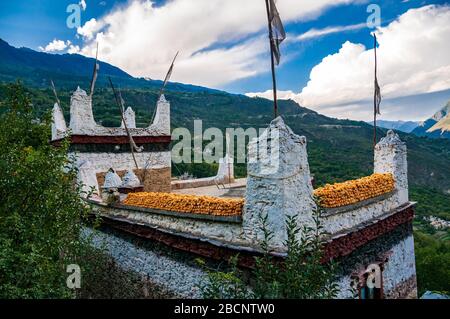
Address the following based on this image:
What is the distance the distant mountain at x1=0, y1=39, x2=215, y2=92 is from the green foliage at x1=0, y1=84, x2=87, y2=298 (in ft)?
292

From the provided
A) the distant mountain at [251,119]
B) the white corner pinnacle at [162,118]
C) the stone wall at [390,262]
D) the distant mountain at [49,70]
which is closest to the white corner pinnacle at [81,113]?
the white corner pinnacle at [162,118]

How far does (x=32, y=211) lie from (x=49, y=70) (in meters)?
144

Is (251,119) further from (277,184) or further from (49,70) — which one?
(277,184)

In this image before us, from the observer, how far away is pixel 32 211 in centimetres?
899

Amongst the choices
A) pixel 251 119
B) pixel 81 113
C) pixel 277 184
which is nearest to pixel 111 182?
pixel 81 113

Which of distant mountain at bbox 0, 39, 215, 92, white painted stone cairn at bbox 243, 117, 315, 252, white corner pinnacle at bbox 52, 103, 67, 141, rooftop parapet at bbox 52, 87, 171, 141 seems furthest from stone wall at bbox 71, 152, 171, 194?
distant mountain at bbox 0, 39, 215, 92

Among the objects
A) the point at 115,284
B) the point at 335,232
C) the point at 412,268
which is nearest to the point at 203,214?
the point at 335,232

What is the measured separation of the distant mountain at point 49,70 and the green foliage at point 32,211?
89030 mm

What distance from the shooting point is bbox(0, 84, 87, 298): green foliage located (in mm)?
7453

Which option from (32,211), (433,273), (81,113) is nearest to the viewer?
(32,211)

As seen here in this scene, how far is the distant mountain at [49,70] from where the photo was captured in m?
112

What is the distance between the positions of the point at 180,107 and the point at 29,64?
242 feet

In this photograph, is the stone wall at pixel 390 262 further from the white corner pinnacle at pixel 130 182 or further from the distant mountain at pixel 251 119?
the distant mountain at pixel 251 119
